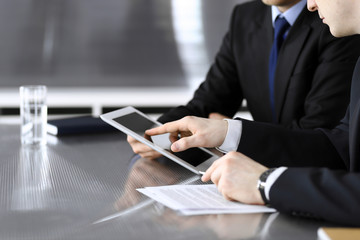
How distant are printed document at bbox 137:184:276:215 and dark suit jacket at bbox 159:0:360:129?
0.82m

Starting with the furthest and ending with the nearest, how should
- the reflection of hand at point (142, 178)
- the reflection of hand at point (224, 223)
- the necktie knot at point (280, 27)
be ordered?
the necktie knot at point (280, 27), the reflection of hand at point (142, 178), the reflection of hand at point (224, 223)

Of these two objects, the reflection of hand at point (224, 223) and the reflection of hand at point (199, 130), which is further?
the reflection of hand at point (199, 130)

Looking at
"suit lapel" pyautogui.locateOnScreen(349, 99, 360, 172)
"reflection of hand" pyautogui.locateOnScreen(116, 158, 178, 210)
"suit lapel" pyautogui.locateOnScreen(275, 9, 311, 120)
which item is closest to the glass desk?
"reflection of hand" pyautogui.locateOnScreen(116, 158, 178, 210)

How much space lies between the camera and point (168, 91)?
440 centimetres

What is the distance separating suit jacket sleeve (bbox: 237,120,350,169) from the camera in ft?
5.82

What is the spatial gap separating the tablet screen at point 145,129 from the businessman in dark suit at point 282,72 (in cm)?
7

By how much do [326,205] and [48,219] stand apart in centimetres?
56

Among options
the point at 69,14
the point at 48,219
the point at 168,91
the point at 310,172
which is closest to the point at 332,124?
the point at 310,172

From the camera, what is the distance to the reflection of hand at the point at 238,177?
1.29 metres

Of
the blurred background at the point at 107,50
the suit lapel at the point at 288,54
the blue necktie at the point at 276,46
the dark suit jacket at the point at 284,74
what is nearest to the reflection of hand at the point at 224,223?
the dark suit jacket at the point at 284,74

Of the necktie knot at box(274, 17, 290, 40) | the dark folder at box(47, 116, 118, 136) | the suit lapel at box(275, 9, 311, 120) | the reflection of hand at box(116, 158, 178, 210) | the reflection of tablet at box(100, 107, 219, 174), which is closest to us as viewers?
the reflection of hand at box(116, 158, 178, 210)

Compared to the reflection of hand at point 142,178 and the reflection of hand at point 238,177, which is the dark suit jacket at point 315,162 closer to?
the reflection of hand at point 238,177

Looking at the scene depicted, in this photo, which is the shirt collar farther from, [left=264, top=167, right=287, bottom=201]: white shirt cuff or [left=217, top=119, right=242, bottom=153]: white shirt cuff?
[left=264, top=167, right=287, bottom=201]: white shirt cuff

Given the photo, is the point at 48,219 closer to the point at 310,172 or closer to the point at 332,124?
the point at 310,172
